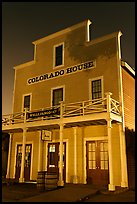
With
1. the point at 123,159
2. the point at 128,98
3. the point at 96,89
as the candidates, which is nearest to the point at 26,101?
the point at 96,89

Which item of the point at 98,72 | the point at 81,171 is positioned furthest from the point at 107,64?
the point at 81,171

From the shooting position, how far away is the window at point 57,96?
16188 millimetres

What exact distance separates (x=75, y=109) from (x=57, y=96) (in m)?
2.12

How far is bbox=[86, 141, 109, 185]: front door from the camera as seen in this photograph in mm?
12984

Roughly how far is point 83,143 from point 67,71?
5298 millimetres

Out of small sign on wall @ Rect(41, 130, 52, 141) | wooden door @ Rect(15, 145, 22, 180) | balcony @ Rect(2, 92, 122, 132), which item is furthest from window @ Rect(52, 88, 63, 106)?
wooden door @ Rect(15, 145, 22, 180)

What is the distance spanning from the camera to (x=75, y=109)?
14.9 meters

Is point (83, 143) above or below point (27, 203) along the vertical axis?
above

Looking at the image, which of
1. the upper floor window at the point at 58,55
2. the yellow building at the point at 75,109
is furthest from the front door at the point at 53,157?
the upper floor window at the point at 58,55

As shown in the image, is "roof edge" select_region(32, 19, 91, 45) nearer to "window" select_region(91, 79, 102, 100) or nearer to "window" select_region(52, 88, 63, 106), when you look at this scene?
"window" select_region(91, 79, 102, 100)

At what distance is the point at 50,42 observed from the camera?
17.9 meters

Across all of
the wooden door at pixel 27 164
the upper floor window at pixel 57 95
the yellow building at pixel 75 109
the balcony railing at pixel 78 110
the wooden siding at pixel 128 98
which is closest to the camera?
the balcony railing at pixel 78 110

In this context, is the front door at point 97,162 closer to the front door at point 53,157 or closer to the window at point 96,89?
the front door at point 53,157

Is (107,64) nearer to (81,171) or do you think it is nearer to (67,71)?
(67,71)
